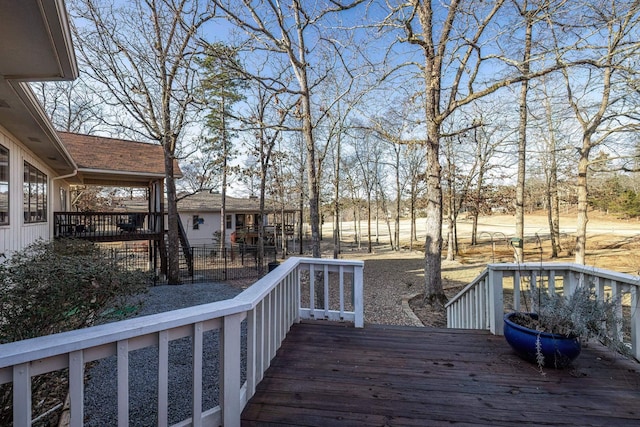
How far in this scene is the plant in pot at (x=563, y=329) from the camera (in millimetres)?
2520

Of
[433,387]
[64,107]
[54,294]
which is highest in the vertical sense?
[64,107]

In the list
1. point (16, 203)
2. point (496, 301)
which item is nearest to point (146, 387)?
point (496, 301)

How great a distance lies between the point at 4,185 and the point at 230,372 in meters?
6.36

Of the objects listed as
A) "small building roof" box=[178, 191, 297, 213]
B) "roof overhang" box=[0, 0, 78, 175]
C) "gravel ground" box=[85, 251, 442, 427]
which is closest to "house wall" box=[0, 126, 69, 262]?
"roof overhang" box=[0, 0, 78, 175]

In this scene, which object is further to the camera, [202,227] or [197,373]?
[202,227]

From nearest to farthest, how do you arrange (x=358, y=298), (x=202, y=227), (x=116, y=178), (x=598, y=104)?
(x=358, y=298)
(x=598, y=104)
(x=116, y=178)
(x=202, y=227)

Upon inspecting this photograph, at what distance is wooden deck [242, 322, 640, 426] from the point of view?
1968 mm

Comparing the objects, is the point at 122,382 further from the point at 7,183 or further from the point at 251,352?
the point at 7,183

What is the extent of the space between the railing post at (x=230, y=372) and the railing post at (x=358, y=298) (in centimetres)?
193

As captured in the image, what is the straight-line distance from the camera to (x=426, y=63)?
7449 millimetres

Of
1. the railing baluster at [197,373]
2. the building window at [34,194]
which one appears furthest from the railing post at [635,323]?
the building window at [34,194]

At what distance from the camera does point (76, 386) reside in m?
1.31

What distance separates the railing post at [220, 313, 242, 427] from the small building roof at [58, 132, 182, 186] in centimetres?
1111

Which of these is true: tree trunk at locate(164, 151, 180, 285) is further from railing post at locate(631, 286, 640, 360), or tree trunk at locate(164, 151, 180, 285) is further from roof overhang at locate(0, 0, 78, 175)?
railing post at locate(631, 286, 640, 360)
